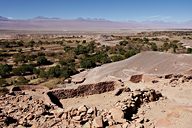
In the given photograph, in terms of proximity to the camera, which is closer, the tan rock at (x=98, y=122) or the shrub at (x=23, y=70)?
the tan rock at (x=98, y=122)

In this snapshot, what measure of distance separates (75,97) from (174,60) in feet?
32.7

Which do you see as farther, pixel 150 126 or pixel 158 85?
pixel 158 85

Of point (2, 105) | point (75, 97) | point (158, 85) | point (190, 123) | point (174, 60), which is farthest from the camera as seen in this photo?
point (174, 60)

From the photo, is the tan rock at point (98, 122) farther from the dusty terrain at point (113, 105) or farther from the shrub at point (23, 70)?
the shrub at point (23, 70)

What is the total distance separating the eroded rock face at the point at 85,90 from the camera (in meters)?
18.4

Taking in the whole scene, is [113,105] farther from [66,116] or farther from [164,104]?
[66,116]

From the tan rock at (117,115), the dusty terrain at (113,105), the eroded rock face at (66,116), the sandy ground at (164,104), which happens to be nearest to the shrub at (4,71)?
the dusty terrain at (113,105)

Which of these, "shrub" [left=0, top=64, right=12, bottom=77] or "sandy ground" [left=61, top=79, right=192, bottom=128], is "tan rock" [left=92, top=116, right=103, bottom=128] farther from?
"shrub" [left=0, top=64, right=12, bottom=77]

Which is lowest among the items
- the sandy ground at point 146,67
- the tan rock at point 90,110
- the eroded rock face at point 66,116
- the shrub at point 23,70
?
the shrub at point 23,70

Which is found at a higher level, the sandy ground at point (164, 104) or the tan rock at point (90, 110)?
the tan rock at point (90, 110)

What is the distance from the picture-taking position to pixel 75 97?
61.6 feet

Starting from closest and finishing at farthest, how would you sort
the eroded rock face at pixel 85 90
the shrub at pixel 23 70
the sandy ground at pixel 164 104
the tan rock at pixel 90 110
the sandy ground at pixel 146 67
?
the tan rock at pixel 90 110, the sandy ground at pixel 164 104, the eroded rock face at pixel 85 90, the sandy ground at pixel 146 67, the shrub at pixel 23 70

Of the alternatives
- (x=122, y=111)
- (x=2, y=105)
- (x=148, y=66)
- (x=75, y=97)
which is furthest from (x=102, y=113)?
(x=148, y=66)

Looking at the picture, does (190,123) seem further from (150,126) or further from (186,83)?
(186,83)
